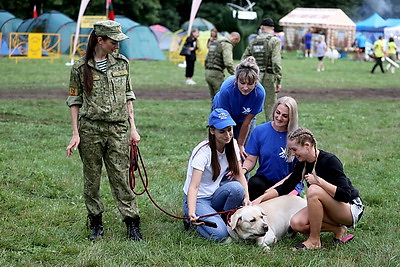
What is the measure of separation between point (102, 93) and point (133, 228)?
118cm

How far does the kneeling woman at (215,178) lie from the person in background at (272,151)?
416 millimetres

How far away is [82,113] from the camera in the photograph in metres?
5.24

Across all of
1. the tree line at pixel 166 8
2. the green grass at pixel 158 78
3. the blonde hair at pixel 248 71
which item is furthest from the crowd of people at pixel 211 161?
the tree line at pixel 166 8

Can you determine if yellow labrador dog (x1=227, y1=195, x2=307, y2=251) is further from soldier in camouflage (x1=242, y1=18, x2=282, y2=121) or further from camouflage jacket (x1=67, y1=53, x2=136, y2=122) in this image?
soldier in camouflage (x1=242, y1=18, x2=282, y2=121)

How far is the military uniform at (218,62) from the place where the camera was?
466 inches

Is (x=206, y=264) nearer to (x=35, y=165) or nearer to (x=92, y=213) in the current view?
(x=92, y=213)

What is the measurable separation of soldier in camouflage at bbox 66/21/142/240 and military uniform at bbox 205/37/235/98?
21.7ft

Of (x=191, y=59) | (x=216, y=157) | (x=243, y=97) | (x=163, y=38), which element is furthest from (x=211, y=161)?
(x=163, y=38)

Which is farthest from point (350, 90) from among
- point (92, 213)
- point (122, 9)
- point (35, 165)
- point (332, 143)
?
point (122, 9)

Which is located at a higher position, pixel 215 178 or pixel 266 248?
pixel 215 178

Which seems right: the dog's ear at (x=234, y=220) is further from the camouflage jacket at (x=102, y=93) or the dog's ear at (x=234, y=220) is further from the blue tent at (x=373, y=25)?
the blue tent at (x=373, y=25)

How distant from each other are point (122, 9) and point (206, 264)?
157 ft

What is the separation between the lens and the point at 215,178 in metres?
5.82

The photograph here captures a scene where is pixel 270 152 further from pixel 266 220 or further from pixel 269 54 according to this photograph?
pixel 269 54
